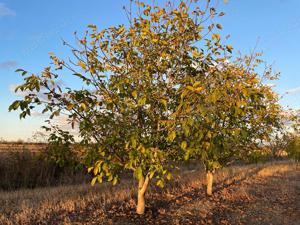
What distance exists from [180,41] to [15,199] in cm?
668

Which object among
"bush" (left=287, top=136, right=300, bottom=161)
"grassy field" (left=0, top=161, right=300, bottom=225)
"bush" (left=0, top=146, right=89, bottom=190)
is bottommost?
"grassy field" (left=0, top=161, right=300, bottom=225)

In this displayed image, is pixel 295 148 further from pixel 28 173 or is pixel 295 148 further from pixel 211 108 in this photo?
pixel 211 108

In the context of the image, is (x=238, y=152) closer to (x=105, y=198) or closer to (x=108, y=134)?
(x=105, y=198)

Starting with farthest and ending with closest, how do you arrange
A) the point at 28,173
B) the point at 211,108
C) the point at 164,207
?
the point at 28,173 < the point at 164,207 < the point at 211,108

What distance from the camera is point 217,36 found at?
17.9 feet

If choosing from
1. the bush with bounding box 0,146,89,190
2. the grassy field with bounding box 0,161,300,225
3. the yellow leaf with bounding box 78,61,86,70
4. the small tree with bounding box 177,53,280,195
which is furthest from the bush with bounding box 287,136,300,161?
the yellow leaf with bounding box 78,61,86,70

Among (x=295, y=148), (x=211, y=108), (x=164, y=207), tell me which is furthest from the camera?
(x=295, y=148)

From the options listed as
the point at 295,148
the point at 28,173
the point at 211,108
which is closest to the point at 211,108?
the point at 211,108

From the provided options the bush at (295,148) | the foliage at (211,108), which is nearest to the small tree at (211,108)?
the foliage at (211,108)

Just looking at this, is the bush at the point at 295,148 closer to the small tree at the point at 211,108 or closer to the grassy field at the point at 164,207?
the grassy field at the point at 164,207

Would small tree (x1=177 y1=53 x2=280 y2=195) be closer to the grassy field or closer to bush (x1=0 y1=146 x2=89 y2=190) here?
the grassy field

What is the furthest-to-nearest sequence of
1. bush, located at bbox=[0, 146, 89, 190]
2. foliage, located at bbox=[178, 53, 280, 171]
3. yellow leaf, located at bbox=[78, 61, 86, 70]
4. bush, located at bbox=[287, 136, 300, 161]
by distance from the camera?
1. bush, located at bbox=[287, 136, 300, 161]
2. bush, located at bbox=[0, 146, 89, 190]
3. yellow leaf, located at bbox=[78, 61, 86, 70]
4. foliage, located at bbox=[178, 53, 280, 171]

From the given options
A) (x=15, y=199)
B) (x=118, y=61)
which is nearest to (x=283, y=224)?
(x=118, y=61)

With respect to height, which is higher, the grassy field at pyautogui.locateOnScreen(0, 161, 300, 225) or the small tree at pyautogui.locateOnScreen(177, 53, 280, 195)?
the small tree at pyautogui.locateOnScreen(177, 53, 280, 195)
